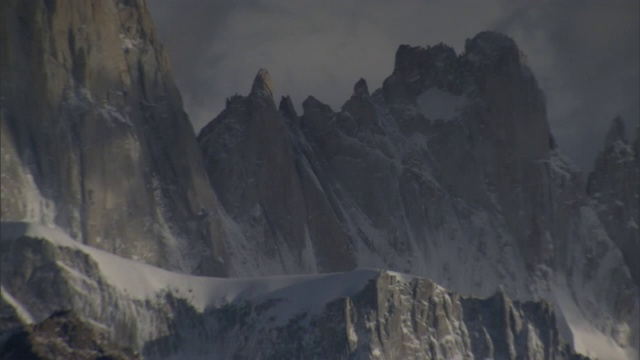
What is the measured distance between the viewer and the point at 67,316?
186m

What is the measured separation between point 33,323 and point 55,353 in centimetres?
1897

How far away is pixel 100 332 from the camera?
616 feet

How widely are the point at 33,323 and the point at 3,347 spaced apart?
19130 mm

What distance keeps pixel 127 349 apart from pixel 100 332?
1.96 m

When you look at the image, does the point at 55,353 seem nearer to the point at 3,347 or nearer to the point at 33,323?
the point at 3,347

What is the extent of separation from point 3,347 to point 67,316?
857 cm

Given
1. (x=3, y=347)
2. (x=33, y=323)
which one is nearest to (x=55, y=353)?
(x=3, y=347)

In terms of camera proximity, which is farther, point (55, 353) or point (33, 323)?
point (33, 323)

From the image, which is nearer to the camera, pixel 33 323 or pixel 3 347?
pixel 3 347

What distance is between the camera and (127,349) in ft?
619

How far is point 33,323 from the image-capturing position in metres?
197

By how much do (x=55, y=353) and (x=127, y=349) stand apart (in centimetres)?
1098

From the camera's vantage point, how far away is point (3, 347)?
178 metres

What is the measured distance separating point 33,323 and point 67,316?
1151cm
